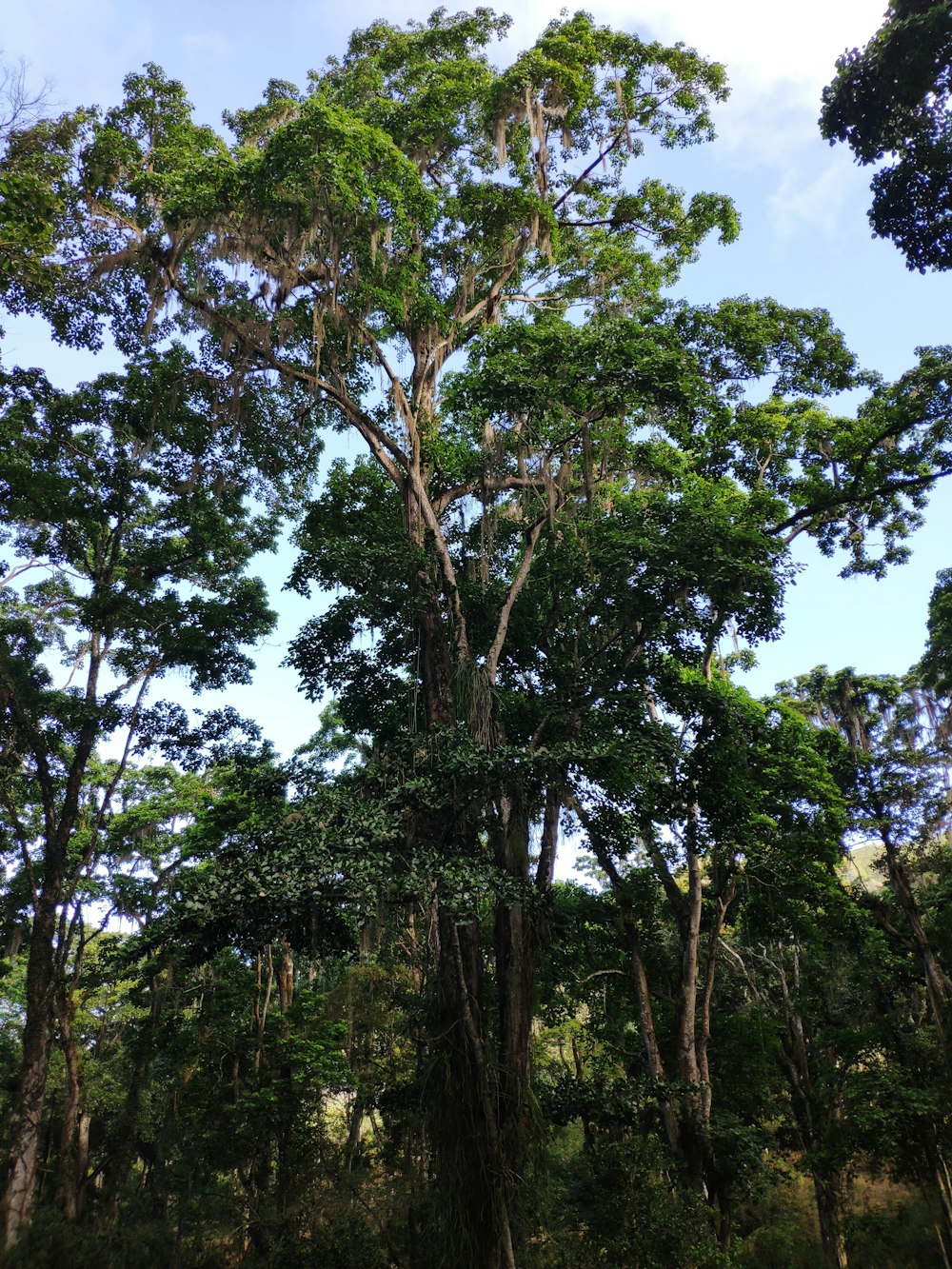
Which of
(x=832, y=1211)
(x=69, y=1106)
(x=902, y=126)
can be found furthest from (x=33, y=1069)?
(x=902, y=126)

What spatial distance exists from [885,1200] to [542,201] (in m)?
23.9

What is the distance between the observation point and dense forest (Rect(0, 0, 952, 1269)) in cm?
912

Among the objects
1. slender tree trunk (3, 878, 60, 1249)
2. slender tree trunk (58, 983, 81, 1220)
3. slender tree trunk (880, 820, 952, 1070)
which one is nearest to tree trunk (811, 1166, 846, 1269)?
slender tree trunk (880, 820, 952, 1070)

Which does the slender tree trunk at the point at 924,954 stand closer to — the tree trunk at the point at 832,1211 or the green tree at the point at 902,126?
the tree trunk at the point at 832,1211

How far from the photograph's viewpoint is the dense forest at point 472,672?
912 cm

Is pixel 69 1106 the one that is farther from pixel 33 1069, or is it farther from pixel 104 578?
pixel 104 578

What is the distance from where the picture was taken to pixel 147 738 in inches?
636

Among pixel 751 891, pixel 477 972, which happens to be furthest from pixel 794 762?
pixel 477 972

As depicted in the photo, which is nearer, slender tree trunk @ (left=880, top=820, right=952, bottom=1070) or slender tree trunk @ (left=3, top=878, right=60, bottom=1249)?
slender tree trunk @ (left=3, top=878, right=60, bottom=1249)

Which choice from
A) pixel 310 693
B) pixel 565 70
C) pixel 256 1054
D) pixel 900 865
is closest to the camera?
pixel 565 70

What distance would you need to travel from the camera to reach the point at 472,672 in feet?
35.7

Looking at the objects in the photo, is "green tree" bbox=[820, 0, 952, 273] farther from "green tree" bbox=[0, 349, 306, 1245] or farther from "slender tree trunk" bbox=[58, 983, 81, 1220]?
"slender tree trunk" bbox=[58, 983, 81, 1220]

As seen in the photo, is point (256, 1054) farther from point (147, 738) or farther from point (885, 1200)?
point (885, 1200)

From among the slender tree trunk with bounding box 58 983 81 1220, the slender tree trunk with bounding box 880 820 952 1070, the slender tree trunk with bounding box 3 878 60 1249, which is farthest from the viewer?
the slender tree trunk with bounding box 58 983 81 1220
